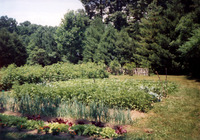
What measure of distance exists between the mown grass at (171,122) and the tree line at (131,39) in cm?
782

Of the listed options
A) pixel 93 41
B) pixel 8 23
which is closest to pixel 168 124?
pixel 93 41

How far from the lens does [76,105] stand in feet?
19.6

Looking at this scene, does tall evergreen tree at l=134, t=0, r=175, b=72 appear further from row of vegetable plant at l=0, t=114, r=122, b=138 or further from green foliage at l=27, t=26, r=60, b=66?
green foliage at l=27, t=26, r=60, b=66

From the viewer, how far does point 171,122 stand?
5648 millimetres

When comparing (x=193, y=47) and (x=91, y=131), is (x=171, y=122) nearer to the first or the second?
(x=91, y=131)

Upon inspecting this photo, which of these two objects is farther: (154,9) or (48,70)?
(154,9)

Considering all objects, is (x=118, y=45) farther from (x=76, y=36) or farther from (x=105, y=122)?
(x=105, y=122)

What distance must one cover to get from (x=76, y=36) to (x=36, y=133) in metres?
33.1

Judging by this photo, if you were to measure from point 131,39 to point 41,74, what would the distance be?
16.6 metres

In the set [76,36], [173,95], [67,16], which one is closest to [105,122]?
[173,95]

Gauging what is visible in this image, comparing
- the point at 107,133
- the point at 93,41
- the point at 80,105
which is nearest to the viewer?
the point at 107,133

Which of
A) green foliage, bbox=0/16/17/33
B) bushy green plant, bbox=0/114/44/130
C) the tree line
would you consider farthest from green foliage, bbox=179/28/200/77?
green foliage, bbox=0/16/17/33

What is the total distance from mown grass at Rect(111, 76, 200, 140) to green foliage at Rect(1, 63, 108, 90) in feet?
28.2

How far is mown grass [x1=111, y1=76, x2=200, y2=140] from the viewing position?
4.64 meters
